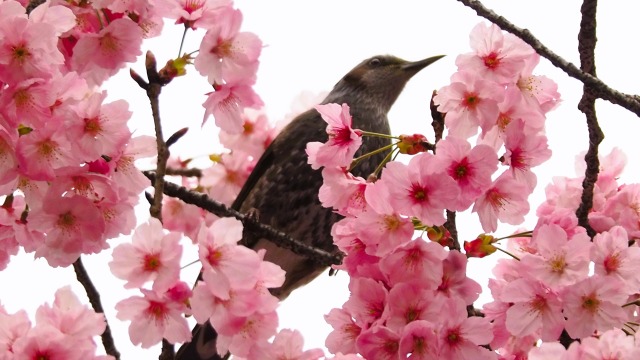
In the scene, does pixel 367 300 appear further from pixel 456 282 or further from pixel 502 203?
pixel 502 203

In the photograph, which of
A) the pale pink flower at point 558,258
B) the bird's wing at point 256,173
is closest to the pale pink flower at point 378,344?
the pale pink flower at point 558,258

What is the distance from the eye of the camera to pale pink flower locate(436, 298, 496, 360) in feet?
6.00

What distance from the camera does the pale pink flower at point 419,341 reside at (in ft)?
5.85

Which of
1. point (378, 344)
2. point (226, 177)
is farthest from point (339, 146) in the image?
point (226, 177)

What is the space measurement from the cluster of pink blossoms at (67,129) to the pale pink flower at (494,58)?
2.45ft

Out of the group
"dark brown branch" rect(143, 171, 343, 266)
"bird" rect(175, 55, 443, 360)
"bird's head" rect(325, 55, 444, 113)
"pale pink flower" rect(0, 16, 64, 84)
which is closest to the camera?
"pale pink flower" rect(0, 16, 64, 84)

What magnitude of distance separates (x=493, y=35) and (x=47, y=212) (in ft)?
3.45

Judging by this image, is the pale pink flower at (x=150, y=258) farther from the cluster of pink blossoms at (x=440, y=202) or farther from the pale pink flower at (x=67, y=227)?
the cluster of pink blossoms at (x=440, y=202)

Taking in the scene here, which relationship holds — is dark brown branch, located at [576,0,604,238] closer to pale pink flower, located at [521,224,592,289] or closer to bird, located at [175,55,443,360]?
pale pink flower, located at [521,224,592,289]

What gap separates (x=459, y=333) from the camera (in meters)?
1.83

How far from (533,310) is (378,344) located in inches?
13.2

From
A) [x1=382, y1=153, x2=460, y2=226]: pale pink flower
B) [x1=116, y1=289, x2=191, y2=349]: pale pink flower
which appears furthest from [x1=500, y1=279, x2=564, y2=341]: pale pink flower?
[x1=116, y1=289, x2=191, y2=349]: pale pink flower

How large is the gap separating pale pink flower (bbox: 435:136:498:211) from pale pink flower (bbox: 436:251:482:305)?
0.12 m

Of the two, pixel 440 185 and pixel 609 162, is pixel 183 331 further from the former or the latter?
pixel 609 162
